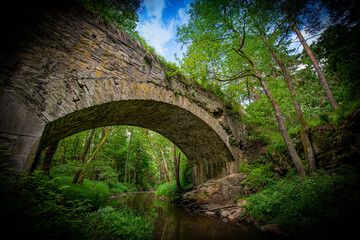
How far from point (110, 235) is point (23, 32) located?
3.77m

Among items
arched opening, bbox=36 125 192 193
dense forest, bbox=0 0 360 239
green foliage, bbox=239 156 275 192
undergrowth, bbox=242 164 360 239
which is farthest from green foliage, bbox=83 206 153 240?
green foliage, bbox=239 156 275 192

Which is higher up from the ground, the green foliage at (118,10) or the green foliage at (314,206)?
the green foliage at (118,10)

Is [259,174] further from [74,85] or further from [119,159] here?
[119,159]

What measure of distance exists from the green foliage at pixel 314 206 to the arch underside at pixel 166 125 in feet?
9.56

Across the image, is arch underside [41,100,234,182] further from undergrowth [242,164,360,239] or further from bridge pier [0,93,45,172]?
undergrowth [242,164,360,239]

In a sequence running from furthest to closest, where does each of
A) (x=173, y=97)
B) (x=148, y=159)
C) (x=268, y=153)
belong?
(x=148, y=159)
(x=268, y=153)
(x=173, y=97)

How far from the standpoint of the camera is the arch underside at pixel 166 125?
3.32 m

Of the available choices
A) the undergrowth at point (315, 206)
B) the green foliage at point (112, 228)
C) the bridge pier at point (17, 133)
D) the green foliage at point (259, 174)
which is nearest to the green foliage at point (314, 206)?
the undergrowth at point (315, 206)

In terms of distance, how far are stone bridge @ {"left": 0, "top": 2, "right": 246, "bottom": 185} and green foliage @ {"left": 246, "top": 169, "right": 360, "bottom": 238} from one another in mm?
2972

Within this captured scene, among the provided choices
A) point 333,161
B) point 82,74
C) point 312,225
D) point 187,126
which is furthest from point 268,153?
point 82,74

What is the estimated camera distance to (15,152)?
2.01m

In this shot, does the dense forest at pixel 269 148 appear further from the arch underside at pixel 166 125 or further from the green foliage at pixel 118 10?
the arch underside at pixel 166 125

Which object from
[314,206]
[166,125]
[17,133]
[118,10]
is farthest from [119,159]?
[314,206]

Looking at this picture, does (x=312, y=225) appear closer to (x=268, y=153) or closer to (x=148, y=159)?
(x=268, y=153)
